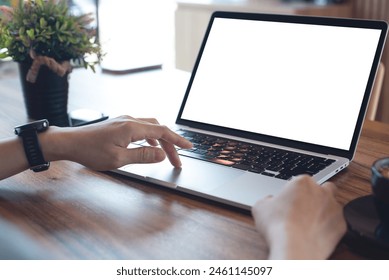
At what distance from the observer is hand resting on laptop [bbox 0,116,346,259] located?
662mm

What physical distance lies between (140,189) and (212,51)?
17.8 inches

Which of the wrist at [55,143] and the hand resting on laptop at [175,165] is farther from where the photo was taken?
the wrist at [55,143]

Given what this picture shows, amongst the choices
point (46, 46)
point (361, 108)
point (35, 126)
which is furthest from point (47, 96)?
point (361, 108)

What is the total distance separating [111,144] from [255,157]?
27cm

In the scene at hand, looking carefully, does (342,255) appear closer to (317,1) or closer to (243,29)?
(243,29)

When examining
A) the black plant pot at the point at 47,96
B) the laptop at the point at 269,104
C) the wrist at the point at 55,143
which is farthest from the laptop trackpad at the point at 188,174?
the black plant pot at the point at 47,96

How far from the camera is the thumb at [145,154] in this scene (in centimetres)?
93

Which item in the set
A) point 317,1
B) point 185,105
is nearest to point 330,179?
point 185,105

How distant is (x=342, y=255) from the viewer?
707 mm

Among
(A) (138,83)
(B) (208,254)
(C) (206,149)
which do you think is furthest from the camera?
(A) (138,83)

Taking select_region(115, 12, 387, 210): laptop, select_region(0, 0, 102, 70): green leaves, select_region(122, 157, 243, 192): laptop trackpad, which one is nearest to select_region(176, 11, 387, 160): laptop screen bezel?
select_region(115, 12, 387, 210): laptop

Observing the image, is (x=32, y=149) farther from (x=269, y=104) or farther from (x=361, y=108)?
(x=361, y=108)

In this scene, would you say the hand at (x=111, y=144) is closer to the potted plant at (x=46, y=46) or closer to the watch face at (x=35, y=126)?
the watch face at (x=35, y=126)

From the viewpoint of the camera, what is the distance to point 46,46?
1253 millimetres
